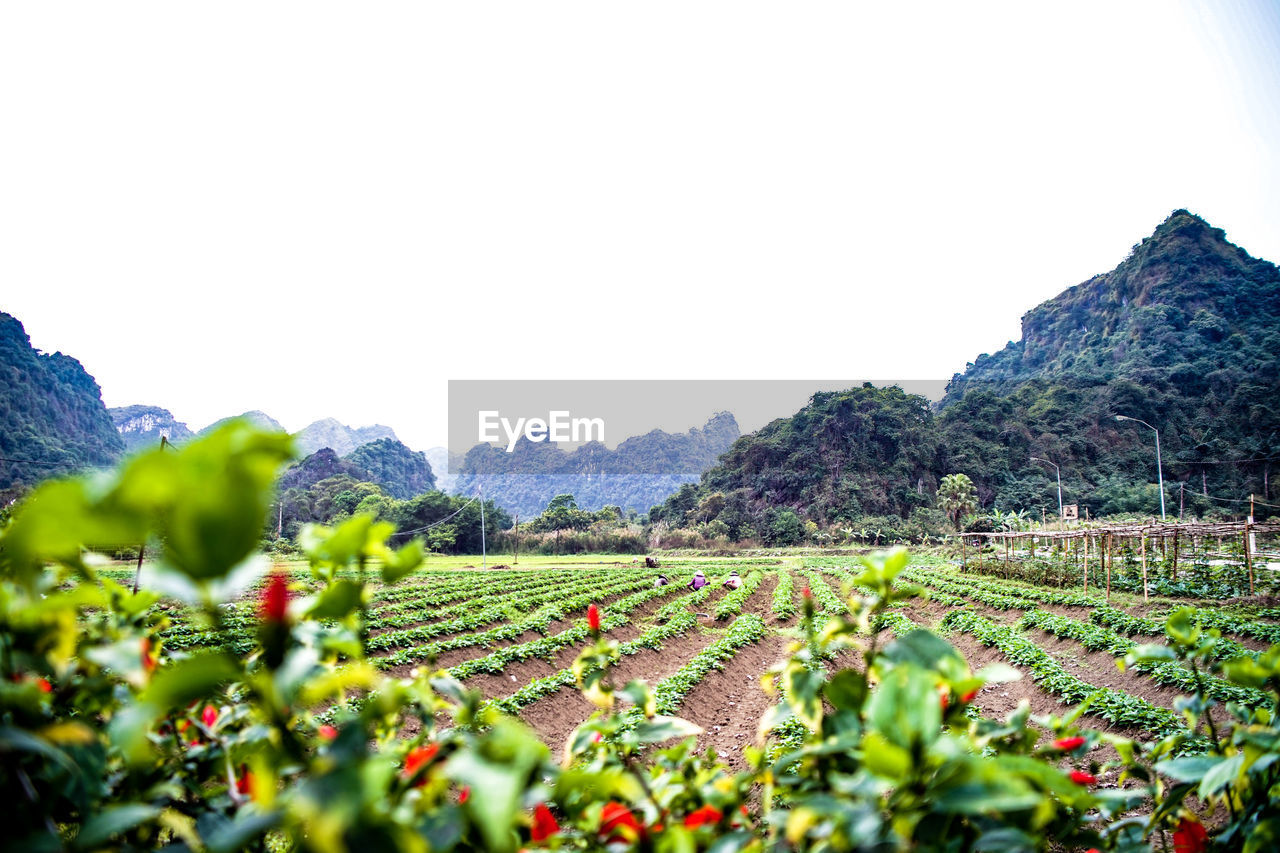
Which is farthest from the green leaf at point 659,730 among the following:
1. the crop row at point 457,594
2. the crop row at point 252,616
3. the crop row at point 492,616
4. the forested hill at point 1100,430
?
the forested hill at point 1100,430

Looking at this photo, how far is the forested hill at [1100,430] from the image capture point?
49.1 metres

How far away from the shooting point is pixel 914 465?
56.1m

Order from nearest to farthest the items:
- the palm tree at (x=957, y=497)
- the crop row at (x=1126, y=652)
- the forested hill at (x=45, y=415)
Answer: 1. the crop row at (x=1126, y=652)
2. the palm tree at (x=957, y=497)
3. the forested hill at (x=45, y=415)

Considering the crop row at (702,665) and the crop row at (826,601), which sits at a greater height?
the crop row at (702,665)

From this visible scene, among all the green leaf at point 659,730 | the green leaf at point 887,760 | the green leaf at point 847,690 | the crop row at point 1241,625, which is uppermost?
the green leaf at point 887,760

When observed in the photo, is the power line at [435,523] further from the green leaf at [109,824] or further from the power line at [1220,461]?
the power line at [1220,461]

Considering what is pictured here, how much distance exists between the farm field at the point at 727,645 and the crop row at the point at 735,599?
0.06 metres

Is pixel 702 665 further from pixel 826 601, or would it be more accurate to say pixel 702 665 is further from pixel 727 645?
pixel 826 601

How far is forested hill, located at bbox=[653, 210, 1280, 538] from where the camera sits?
49062 mm

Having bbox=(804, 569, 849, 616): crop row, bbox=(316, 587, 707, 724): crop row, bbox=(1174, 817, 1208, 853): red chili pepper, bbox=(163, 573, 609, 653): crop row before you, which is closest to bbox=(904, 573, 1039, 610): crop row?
bbox=(804, 569, 849, 616): crop row

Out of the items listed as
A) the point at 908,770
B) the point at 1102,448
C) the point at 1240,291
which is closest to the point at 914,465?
the point at 1102,448

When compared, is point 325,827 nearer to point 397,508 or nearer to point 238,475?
point 238,475

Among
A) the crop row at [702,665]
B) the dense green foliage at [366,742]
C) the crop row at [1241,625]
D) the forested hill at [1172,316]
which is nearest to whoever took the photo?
the dense green foliage at [366,742]

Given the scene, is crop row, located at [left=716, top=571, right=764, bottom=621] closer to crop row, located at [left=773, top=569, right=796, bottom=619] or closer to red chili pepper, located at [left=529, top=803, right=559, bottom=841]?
crop row, located at [left=773, top=569, right=796, bottom=619]
